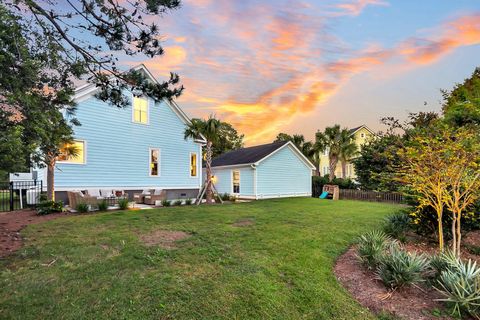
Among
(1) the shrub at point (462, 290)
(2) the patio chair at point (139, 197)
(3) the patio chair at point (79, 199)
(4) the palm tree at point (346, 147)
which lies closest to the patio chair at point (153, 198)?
(2) the patio chair at point (139, 197)

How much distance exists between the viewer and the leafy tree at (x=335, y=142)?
2886cm

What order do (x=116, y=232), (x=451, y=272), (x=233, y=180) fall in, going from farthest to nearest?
1. (x=233, y=180)
2. (x=116, y=232)
3. (x=451, y=272)

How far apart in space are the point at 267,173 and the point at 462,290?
1721 cm

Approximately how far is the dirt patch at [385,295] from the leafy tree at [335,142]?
24.6m

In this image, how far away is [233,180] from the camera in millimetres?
22531

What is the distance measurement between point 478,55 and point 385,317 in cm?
1537

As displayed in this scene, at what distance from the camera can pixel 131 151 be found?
16.5m

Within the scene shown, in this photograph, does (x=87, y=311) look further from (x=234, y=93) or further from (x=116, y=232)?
(x=234, y=93)

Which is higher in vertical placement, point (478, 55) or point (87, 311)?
point (478, 55)

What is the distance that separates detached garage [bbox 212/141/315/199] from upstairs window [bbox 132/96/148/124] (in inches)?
314

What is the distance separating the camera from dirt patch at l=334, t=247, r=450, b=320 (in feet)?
13.0

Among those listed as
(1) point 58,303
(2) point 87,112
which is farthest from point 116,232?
(2) point 87,112

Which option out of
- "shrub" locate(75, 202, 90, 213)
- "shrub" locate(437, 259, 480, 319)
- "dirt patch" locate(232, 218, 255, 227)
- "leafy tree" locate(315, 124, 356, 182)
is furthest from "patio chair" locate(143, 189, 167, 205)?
"leafy tree" locate(315, 124, 356, 182)

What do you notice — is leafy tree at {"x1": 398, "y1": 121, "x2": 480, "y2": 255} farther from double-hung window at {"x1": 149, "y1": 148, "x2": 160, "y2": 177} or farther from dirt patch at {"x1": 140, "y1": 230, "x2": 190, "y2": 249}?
double-hung window at {"x1": 149, "y1": 148, "x2": 160, "y2": 177}
